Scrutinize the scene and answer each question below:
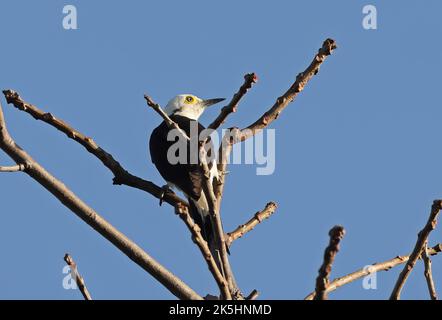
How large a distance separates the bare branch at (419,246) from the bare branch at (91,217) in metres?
1.00

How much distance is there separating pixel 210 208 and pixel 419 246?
3.44 feet

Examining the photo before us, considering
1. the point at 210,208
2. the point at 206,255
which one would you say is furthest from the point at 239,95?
the point at 206,255

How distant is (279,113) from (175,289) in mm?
1494

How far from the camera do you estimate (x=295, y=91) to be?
4805 millimetres

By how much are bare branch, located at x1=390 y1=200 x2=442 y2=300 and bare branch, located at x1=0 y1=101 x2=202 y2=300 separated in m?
1.00

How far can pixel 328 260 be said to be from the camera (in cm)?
281

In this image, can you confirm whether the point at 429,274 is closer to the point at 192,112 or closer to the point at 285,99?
the point at 285,99
